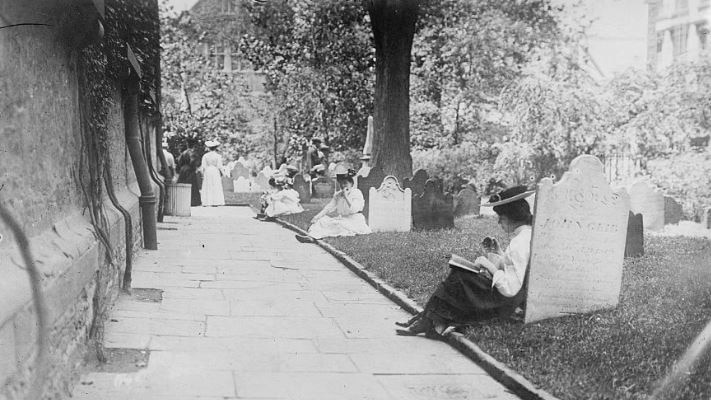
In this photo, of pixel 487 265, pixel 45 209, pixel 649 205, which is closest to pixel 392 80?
pixel 649 205

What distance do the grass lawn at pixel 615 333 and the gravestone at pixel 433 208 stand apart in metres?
3.46

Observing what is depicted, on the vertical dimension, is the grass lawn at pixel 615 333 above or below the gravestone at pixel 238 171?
below

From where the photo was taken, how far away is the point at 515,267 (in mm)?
5941

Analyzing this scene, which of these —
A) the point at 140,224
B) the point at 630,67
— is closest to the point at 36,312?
the point at 140,224

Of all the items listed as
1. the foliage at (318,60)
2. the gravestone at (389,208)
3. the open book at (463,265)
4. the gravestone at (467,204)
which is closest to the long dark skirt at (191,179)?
the foliage at (318,60)

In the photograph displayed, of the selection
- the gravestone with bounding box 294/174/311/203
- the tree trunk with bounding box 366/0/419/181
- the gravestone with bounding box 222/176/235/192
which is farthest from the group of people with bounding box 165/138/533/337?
the gravestone with bounding box 222/176/235/192

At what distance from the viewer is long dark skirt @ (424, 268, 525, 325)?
19.5 feet

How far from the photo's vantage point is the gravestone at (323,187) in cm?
2456

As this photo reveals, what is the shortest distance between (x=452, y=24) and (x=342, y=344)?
14.9m

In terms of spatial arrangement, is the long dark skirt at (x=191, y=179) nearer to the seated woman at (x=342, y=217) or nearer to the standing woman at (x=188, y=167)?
the standing woman at (x=188, y=167)

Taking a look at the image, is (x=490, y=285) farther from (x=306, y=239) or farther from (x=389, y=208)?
(x=389, y=208)

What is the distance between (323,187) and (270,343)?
19056 mm

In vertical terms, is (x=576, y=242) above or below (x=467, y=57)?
below

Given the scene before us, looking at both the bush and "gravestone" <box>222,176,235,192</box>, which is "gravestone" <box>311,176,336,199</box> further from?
the bush
